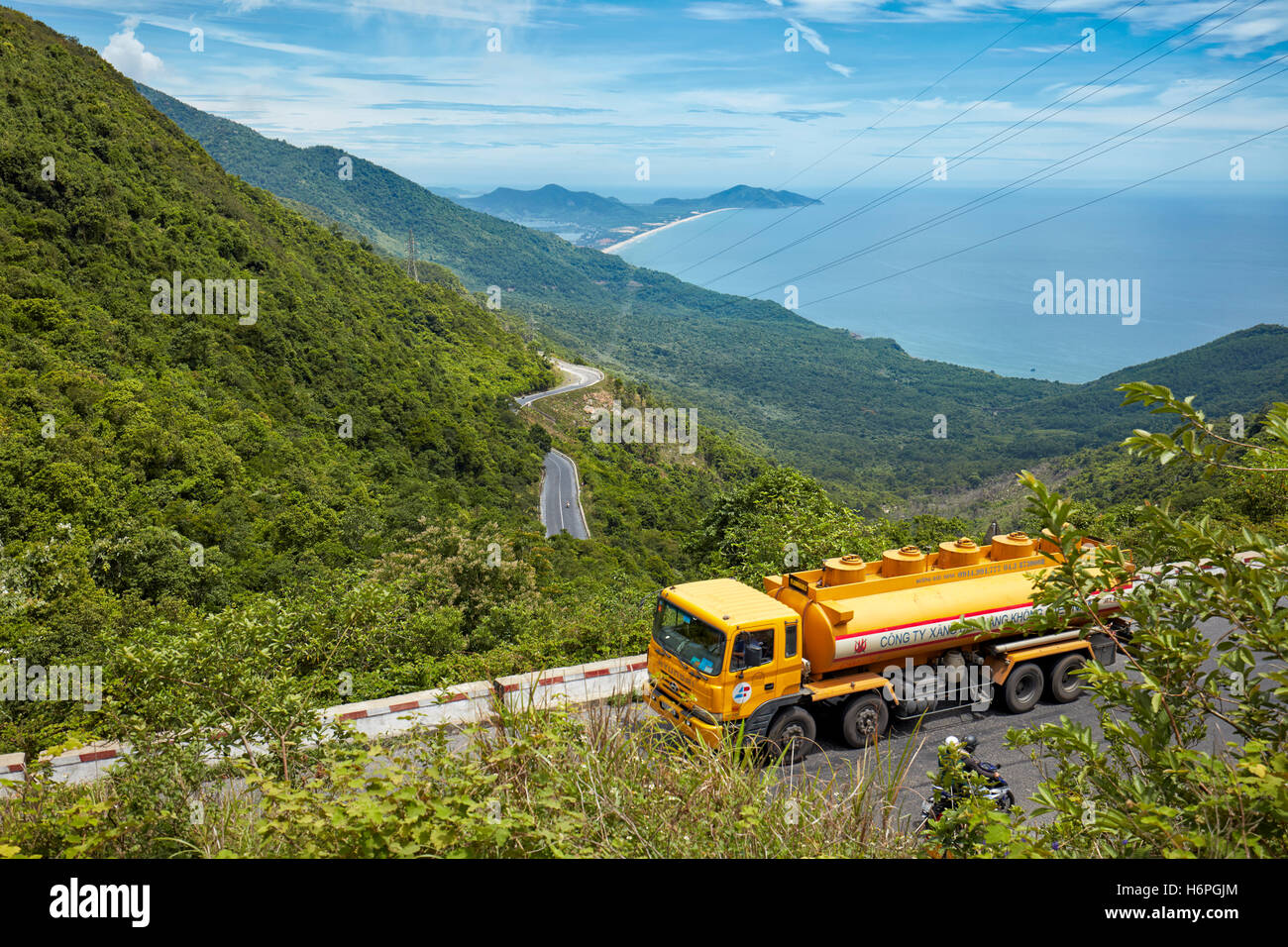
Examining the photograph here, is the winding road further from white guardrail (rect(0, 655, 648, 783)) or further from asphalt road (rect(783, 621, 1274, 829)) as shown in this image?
asphalt road (rect(783, 621, 1274, 829))

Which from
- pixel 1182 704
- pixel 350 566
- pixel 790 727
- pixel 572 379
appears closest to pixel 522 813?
pixel 1182 704

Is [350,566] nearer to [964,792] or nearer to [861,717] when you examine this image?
[861,717]

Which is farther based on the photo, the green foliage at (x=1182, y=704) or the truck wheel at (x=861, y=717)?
the truck wheel at (x=861, y=717)

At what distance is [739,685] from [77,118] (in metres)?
54.3

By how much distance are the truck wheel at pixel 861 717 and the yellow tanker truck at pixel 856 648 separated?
0.02 m

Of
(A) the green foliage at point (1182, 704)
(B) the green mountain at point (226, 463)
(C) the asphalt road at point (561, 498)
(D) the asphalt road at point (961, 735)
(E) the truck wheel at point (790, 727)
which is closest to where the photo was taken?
(A) the green foliage at point (1182, 704)

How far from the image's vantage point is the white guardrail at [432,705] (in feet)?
34.5

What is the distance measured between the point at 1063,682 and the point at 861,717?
165 inches

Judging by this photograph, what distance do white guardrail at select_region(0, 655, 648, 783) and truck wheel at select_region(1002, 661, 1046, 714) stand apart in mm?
5770

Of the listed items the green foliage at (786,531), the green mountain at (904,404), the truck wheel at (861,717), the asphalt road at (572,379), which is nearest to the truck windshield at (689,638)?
the truck wheel at (861,717)

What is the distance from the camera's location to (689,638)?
10914 millimetres

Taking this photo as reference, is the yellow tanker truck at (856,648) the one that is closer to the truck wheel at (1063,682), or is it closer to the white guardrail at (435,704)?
the truck wheel at (1063,682)

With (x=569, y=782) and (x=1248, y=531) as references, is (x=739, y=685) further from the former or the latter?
(x=1248, y=531)
